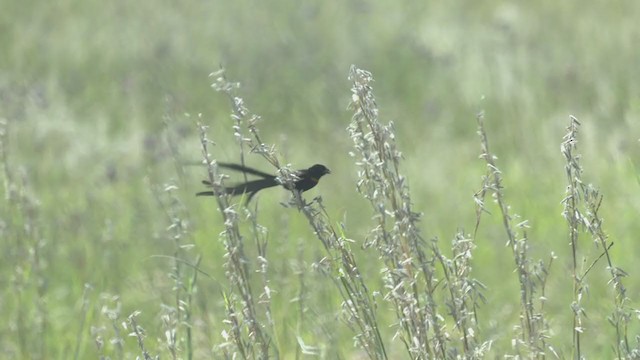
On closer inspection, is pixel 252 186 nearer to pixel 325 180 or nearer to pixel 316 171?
pixel 316 171

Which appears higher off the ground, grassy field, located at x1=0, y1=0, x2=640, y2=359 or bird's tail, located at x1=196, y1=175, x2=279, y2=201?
grassy field, located at x1=0, y1=0, x2=640, y2=359

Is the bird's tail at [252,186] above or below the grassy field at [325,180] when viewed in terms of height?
below

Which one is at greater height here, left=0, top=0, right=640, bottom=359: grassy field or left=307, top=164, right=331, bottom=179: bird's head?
left=0, top=0, right=640, bottom=359: grassy field

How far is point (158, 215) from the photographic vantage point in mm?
5504

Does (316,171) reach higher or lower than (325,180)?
lower

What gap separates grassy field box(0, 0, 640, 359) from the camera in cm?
214

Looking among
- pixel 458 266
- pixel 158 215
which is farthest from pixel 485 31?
pixel 458 266

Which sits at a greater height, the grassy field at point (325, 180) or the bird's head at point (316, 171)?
the grassy field at point (325, 180)

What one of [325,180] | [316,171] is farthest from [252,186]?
[325,180]

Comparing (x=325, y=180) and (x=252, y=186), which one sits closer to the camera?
(x=252, y=186)

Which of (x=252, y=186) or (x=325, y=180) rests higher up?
(x=325, y=180)

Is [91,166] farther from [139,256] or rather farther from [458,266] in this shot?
[458,266]

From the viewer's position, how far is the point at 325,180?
19.1 ft

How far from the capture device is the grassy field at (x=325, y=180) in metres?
2.14
